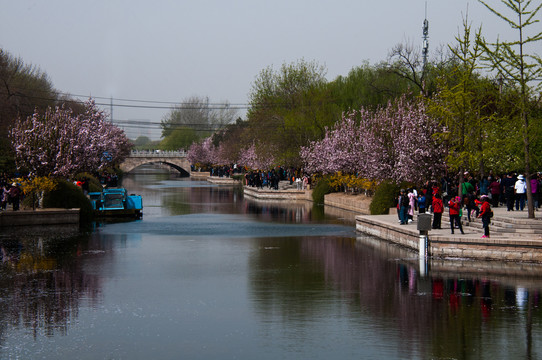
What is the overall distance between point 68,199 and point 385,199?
1713 cm

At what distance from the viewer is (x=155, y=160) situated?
501ft

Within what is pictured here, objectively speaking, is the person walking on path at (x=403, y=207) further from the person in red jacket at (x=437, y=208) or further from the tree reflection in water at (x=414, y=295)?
the tree reflection in water at (x=414, y=295)

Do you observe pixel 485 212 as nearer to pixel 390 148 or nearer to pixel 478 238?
pixel 478 238

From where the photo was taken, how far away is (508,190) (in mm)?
33438

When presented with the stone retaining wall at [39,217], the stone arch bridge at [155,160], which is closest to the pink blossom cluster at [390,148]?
the stone retaining wall at [39,217]

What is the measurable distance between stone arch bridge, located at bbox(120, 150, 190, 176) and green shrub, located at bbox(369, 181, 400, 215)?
111 m

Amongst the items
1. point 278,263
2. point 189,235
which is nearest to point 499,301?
point 278,263

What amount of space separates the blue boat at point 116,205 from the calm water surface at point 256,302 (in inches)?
511

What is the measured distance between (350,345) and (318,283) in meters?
7.20

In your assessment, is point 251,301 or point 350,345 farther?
point 251,301

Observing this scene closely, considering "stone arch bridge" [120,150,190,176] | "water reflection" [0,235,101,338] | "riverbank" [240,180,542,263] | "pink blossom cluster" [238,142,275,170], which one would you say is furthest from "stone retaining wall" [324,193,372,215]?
"stone arch bridge" [120,150,190,176]

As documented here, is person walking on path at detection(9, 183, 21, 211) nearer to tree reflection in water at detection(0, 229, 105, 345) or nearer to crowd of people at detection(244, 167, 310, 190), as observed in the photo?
tree reflection in water at detection(0, 229, 105, 345)

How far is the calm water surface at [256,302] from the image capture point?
14.6 metres

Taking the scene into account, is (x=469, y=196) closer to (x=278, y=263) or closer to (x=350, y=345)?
(x=278, y=263)
